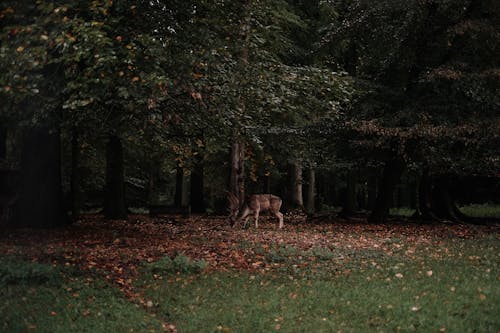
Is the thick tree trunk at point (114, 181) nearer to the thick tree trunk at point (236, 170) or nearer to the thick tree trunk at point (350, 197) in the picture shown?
the thick tree trunk at point (236, 170)

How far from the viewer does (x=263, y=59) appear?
16484 millimetres

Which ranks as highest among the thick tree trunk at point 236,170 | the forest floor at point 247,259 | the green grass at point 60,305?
the thick tree trunk at point 236,170

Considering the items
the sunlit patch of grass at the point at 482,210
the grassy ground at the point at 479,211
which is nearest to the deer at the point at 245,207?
the grassy ground at the point at 479,211

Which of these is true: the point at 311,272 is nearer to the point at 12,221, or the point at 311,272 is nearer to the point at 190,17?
the point at 190,17

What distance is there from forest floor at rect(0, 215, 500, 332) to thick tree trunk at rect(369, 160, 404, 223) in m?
3.90

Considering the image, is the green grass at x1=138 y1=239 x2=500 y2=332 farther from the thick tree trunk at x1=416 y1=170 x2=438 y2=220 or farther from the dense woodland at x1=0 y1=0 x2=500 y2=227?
the thick tree trunk at x1=416 y1=170 x2=438 y2=220

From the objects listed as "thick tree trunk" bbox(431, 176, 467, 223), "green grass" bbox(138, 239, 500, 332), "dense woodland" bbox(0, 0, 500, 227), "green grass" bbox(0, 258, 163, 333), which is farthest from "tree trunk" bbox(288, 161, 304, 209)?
"green grass" bbox(0, 258, 163, 333)

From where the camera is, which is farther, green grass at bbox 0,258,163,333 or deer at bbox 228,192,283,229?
deer at bbox 228,192,283,229

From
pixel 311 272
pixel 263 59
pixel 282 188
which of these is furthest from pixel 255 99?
pixel 282 188

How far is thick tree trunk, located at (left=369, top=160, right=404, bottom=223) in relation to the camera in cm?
2252

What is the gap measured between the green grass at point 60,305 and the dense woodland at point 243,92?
10.2 ft

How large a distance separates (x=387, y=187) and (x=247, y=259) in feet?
37.9

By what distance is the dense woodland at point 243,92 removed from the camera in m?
10.9

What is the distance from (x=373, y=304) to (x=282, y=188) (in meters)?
30.7
